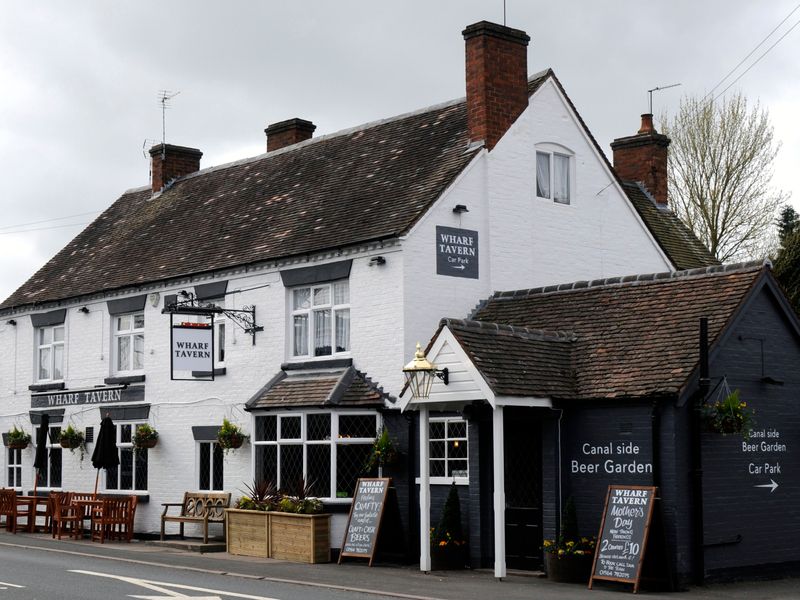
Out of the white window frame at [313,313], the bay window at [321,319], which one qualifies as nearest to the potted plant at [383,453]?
the white window frame at [313,313]

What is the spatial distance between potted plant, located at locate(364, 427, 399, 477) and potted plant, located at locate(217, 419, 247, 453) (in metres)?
3.59

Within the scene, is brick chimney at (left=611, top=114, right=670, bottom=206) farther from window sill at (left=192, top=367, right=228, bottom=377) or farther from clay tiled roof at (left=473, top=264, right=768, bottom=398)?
window sill at (left=192, top=367, right=228, bottom=377)

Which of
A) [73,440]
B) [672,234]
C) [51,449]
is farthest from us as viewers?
[672,234]

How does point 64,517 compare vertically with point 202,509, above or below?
below

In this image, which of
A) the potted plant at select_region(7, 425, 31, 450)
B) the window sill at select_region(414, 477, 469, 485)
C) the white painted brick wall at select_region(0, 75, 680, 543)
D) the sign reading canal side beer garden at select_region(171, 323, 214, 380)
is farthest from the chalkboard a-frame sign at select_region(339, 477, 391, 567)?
the potted plant at select_region(7, 425, 31, 450)

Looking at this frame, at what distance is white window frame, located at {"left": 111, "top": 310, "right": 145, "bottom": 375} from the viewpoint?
26305mm

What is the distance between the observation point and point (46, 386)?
94.1 ft

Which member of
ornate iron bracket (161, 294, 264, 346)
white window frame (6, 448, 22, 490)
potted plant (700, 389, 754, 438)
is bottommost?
white window frame (6, 448, 22, 490)

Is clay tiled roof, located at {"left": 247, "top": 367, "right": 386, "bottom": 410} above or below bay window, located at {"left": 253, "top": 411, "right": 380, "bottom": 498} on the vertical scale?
above

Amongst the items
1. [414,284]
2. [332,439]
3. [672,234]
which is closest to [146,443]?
[332,439]

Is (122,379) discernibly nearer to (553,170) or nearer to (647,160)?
(553,170)

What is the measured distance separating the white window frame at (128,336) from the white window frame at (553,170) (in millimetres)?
9189

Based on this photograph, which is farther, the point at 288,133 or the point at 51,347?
the point at 288,133

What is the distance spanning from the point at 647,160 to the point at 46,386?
53.8 ft
